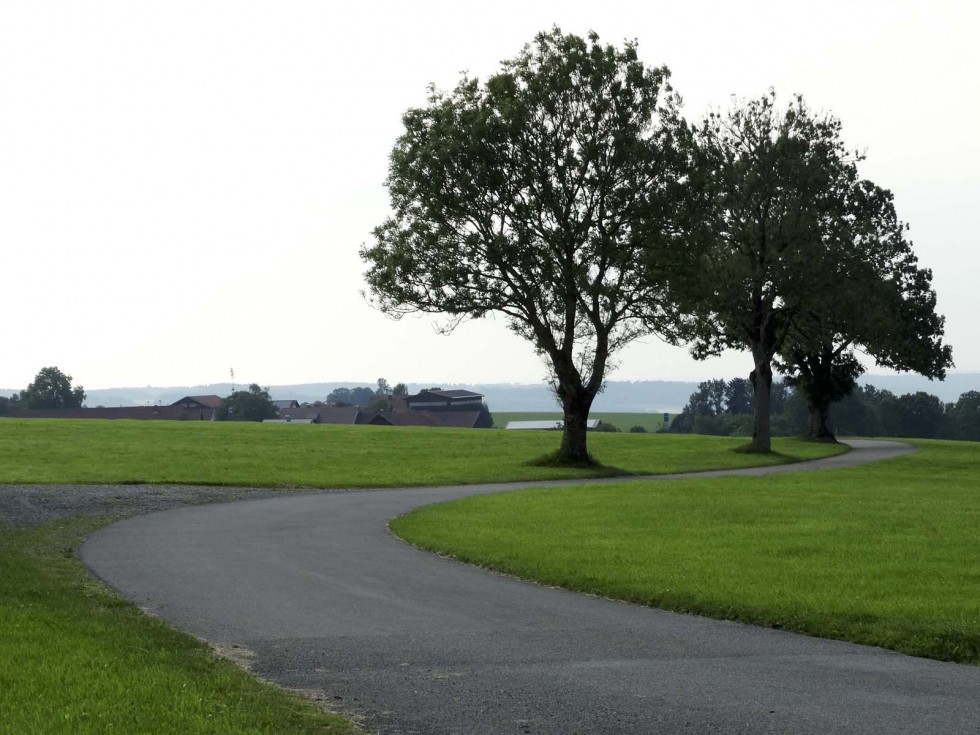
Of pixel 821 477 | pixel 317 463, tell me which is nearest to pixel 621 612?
pixel 821 477

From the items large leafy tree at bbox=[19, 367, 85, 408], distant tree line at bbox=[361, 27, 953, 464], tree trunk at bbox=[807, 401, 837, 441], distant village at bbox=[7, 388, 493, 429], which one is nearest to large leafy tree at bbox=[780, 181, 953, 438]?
tree trunk at bbox=[807, 401, 837, 441]

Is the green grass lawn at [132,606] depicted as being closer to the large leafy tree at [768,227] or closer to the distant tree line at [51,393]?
the large leafy tree at [768,227]

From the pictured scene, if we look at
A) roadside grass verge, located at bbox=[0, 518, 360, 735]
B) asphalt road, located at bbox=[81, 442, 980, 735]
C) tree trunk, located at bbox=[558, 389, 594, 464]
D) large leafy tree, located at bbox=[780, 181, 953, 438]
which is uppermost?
large leafy tree, located at bbox=[780, 181, 953, 438]

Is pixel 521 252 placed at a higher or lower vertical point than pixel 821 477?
higher

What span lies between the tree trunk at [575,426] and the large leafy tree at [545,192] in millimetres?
3244

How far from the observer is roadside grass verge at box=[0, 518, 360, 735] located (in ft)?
25.6

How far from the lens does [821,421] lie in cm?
7806

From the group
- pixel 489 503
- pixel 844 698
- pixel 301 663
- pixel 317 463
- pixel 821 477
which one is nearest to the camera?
pixel 844 698

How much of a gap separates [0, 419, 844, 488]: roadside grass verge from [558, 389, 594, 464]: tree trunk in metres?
1.33

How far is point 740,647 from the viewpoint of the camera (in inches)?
462

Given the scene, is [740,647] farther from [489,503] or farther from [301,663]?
[489,503]

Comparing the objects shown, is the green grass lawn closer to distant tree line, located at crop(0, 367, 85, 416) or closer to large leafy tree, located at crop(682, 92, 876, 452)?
large leafy tree, located at crop(682, 92, 876, 452)

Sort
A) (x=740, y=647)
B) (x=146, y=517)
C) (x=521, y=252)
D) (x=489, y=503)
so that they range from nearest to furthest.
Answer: (x=740, y=647) → (x=146, y=517) → (x=489, y=503) → (x=521, y=252)

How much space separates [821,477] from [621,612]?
1125 inches
